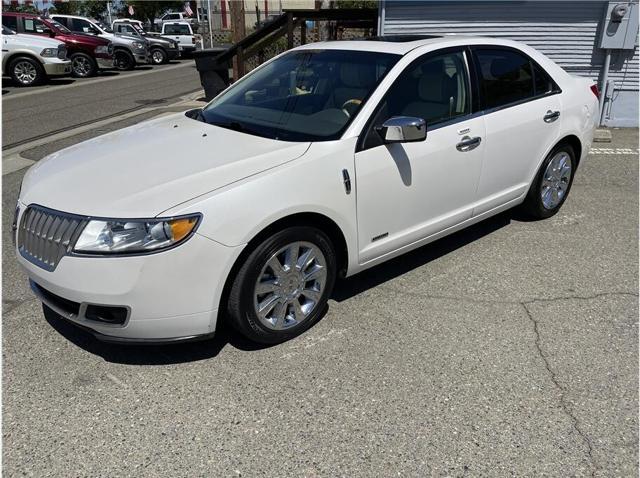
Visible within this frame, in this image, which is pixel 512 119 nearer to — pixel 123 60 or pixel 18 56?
pixel 18 56

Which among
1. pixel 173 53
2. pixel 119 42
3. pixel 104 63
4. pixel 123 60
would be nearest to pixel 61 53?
pixel 104 63

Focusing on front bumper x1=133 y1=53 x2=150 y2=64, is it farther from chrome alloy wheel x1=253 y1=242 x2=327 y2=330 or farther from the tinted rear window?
chrome alloy wheel x1=253 y1=242 x2=327 y2=330

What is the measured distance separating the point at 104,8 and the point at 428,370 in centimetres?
6291

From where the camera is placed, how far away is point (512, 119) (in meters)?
4.03

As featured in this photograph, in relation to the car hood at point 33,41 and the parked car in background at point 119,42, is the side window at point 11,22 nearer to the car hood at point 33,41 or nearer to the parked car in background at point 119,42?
the car hood at point 33,41

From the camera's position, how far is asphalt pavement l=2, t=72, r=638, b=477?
2.28 metres

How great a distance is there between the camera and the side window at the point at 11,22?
592 inches

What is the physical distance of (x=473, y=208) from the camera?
3.96 m

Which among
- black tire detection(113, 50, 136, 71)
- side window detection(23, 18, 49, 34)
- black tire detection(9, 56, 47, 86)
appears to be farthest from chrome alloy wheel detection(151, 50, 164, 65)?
black tire detection(9, 56, 47, 86)

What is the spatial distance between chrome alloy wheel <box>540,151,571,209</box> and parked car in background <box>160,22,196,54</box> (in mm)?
27177

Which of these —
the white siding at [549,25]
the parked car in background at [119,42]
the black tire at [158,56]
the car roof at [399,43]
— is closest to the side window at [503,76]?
the car roof at [399,43]

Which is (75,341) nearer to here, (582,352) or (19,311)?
(19,311)

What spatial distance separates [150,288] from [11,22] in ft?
54.4

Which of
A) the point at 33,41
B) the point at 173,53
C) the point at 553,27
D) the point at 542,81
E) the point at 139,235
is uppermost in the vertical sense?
the point at 553,27
